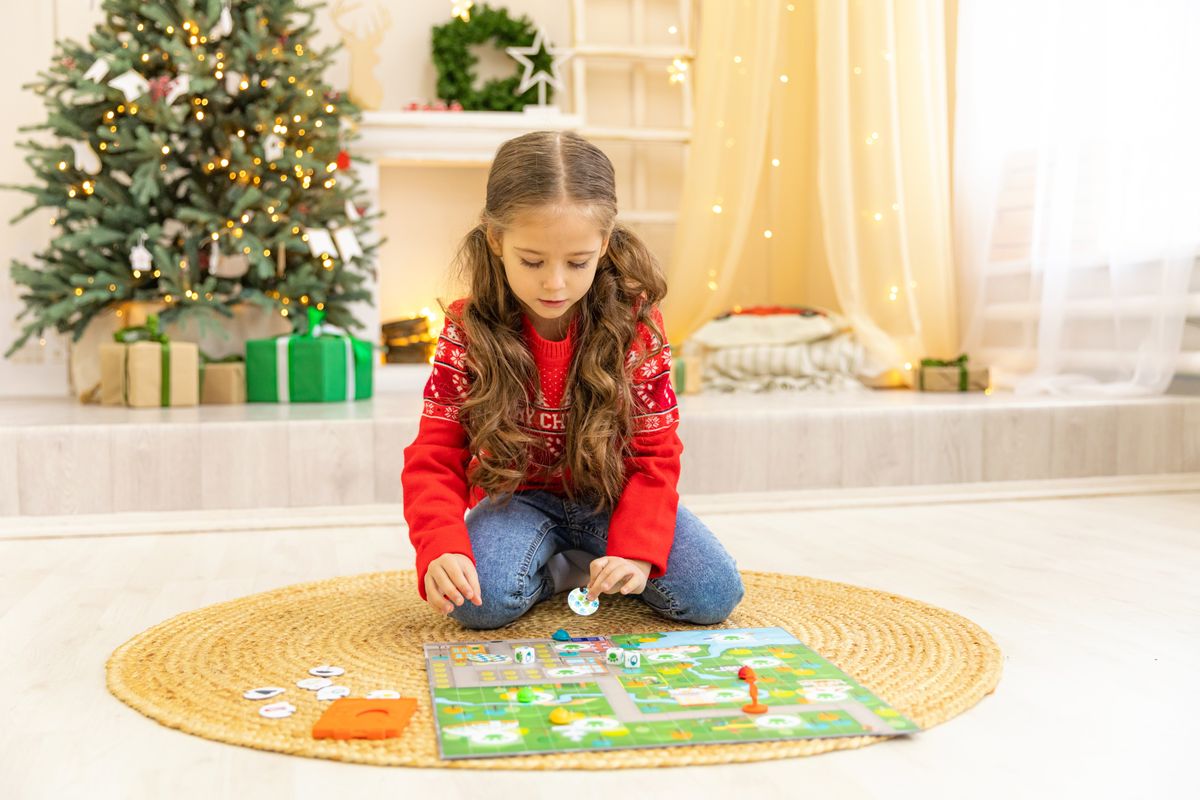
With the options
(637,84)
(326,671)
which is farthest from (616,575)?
(637,84)

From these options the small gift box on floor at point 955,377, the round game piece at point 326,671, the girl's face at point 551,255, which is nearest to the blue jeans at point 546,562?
the round game piece at point 326,671

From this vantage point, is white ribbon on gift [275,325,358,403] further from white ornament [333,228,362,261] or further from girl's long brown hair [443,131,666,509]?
girl's long brown hair [443,131,666,509]

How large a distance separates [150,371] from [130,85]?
28.1 inches

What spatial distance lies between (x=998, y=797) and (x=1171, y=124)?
7.79ft

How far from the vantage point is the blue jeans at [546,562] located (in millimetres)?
1459

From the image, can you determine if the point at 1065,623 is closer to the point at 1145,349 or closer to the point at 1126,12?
the point at 1145,349

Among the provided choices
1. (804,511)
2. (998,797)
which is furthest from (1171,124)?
(998,797)

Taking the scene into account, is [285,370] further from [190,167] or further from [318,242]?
[190,167]

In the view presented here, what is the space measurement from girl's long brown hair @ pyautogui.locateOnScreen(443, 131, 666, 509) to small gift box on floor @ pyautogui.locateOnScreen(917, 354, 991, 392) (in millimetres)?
1975

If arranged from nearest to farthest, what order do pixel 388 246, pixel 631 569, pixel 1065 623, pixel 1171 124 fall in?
1. pixel 631 569
2. pixel 1065 623
3. pixel 1171 124
4. pixel 388 246

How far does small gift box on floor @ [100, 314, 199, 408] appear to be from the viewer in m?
2.85

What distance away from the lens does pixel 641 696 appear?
117cm

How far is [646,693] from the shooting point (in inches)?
46.5

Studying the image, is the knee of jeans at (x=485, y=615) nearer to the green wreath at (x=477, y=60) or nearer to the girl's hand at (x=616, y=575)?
the girl's hand at (x=616, y=575)
